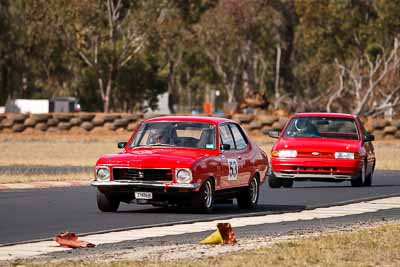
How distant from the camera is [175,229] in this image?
53.9ft

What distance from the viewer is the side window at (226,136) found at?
20087 millimetres

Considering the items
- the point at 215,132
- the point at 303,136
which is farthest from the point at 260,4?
the point at 215,132

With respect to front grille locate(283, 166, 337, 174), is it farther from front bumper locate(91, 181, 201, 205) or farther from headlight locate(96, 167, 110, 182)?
headlight locate(96, 167, 110, 182)

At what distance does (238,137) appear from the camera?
20797mm

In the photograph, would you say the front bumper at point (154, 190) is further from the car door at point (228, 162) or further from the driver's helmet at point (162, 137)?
the driver's helmet at point (162, 137)

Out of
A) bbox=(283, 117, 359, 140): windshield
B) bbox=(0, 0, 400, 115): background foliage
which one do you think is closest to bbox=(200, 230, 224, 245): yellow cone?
bbox=(283, 117, 359, 140): windshield

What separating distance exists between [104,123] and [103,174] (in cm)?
3621

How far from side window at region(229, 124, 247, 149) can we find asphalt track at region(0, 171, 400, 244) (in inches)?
Result: 38.9

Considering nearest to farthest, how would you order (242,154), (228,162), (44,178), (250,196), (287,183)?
(228,162)
(242,154)
(250,196)
(44,178)
(287,183)

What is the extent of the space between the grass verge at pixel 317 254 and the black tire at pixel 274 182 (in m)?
11.8

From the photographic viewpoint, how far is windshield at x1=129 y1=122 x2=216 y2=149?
19.7 m

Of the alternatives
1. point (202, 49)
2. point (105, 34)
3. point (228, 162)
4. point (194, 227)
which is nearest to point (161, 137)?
point (228, 162)

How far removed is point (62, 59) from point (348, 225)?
2500 inches

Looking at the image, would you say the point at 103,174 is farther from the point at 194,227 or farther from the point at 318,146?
the point at 318,146
